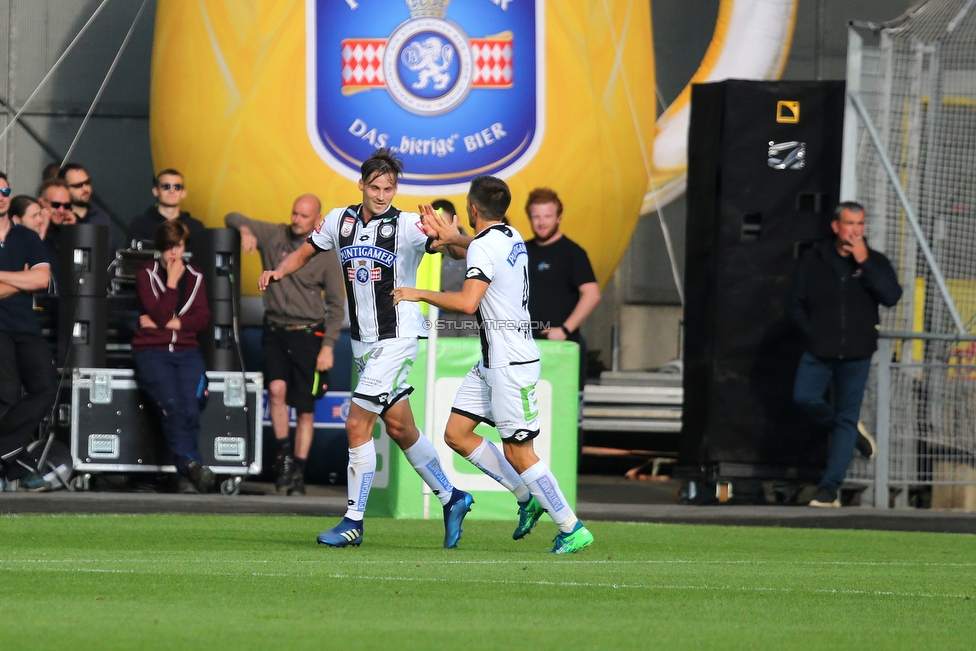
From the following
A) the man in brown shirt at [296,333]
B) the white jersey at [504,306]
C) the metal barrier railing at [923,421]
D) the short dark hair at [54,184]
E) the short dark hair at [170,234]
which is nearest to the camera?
the white jersey at [504,306]

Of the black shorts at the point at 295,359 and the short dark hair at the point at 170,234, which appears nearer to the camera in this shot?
the short dark hair at the point at 170,234

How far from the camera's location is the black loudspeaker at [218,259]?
1168cm

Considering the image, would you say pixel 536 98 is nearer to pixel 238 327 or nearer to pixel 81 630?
pixel 238 327

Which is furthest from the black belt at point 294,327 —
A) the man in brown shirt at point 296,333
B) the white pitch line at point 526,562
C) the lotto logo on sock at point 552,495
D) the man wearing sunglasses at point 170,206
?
the white pitch line at point 526,562

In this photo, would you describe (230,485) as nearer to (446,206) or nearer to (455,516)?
(446,206)

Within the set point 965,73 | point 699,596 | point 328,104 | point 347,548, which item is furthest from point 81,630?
point 965,73

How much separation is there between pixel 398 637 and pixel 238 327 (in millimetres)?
7413

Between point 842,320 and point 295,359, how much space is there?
404 cm

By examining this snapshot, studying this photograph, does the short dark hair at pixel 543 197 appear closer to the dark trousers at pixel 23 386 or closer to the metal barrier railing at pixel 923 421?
the metal barrier railing at pixel 923 421

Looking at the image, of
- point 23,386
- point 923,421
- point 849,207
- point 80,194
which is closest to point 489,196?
point 849,207

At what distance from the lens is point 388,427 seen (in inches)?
321

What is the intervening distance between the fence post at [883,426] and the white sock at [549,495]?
178 inches

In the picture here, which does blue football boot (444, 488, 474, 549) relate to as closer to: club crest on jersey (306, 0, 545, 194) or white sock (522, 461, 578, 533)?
white sock (522, 461, 578, 533)

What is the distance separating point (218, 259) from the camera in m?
11.7
